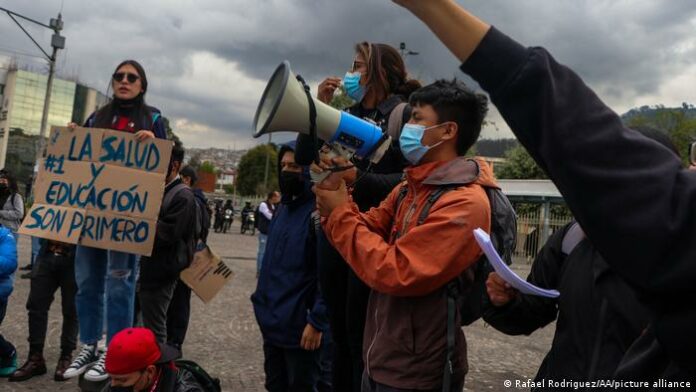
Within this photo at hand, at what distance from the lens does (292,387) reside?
10.2 ft

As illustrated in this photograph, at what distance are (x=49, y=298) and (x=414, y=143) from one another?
3.59 metres

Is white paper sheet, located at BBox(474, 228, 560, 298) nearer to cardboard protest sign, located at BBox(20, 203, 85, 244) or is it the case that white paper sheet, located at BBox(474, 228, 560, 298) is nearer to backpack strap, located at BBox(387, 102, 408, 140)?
backpack strap, located at BBox(387, 102, 408, 140)

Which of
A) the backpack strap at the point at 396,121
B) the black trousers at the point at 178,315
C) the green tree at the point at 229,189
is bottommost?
the black trousers at the point at 178,315

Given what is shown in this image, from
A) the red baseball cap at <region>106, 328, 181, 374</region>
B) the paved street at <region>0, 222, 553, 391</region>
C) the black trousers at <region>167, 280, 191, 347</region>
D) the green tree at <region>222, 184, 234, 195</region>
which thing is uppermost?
the green tree at <region>222, 184, 234, 195</region>

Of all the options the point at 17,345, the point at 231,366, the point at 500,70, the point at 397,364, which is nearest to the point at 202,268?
the point at 231,366

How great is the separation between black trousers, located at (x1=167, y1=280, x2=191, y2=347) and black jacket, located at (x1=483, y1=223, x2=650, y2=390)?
3750 mm

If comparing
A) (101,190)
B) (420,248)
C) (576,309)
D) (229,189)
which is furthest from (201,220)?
(229,189)

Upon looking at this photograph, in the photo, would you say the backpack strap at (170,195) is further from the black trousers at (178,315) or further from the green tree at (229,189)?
the green tree at (229,189)

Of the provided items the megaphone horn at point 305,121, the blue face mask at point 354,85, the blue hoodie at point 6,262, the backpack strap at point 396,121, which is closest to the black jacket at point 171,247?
the blue hoodie at point 6,262

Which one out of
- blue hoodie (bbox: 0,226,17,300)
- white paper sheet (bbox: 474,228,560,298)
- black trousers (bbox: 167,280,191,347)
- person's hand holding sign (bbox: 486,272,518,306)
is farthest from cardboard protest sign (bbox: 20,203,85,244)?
white paper sheet (bbox: 474,228,560,298)

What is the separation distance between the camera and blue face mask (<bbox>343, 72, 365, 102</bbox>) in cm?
309

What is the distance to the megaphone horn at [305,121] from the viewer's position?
1.98m

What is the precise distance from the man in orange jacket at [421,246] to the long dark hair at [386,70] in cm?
80

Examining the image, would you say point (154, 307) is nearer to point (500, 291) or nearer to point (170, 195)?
point (170, 195)
